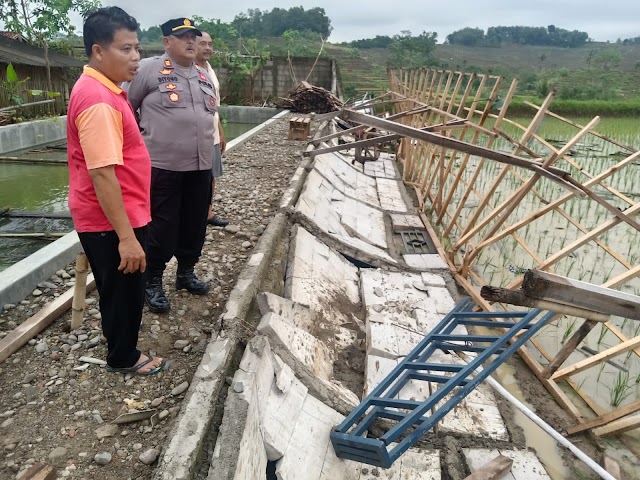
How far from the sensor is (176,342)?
104 inches

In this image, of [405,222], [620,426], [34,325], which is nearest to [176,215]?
[34,325]

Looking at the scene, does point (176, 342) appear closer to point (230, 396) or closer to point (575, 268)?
point (230, 396)

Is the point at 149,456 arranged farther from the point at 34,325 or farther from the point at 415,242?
the point at 415,242

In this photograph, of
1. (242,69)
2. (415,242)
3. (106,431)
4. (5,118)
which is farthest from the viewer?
(242,69)

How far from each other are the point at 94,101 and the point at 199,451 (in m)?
1.40

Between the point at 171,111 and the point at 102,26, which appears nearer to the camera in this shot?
the point at 102,26

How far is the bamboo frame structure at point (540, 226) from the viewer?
3324 mm

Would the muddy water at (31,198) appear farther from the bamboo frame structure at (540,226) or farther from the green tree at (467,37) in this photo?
the green tree at (467,37)

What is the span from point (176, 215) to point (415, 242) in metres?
3.99

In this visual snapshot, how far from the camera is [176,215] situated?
2.82 meters

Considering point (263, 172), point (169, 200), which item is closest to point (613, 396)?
point (169, 200)

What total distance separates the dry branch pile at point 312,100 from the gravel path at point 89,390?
1128cm

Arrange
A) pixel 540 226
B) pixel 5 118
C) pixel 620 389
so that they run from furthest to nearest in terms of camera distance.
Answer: pixel 5 118
pixel 540 226
pixel 620 389

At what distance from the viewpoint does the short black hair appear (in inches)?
71.4
